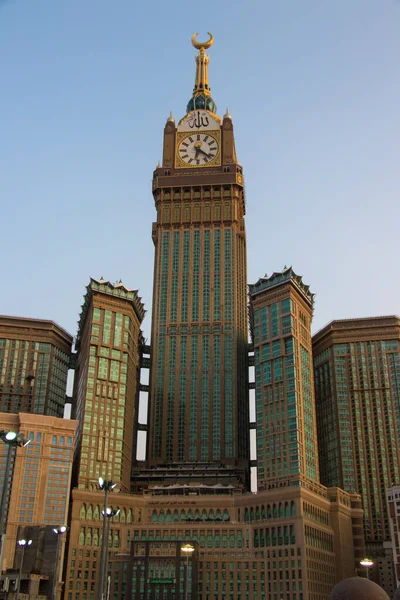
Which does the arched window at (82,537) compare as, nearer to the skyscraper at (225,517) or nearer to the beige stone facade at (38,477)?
the skyscraper at (225,517)

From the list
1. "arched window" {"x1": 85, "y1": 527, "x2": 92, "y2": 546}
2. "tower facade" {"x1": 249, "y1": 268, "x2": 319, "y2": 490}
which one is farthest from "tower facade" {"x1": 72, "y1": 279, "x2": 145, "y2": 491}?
"tower facade" {"x1": 249, "y1": 268, "x2": 319, "y2": 490}

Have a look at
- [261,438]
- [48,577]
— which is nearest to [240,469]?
[261,438]

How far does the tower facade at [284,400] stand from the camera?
180 m

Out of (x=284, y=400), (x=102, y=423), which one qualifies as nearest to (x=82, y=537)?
(x=102, y=423)

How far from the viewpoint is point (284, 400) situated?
A: 18675 centimetres

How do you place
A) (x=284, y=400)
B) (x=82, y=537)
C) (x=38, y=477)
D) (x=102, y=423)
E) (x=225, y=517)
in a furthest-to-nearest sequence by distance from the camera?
(x=102, y=423) < (x=284, y=400) < (x=225, y=517) < (x=82, y=537) < (x=38, y=477)

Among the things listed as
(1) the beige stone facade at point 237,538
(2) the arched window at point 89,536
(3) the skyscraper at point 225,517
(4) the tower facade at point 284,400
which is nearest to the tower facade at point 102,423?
(3) the skyscraper at point 225,517

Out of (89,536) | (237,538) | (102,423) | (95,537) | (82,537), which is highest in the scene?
(102,423)

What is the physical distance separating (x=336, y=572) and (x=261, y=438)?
37.9 metres

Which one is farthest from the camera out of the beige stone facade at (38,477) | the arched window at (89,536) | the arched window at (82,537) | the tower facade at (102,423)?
the tower facade at (102,423)

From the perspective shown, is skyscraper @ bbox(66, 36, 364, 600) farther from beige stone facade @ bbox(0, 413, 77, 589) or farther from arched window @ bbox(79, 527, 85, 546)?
beige stone facade @ bbox(0, 413, 77, 589)

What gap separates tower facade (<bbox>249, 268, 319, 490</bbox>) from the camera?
180 metres

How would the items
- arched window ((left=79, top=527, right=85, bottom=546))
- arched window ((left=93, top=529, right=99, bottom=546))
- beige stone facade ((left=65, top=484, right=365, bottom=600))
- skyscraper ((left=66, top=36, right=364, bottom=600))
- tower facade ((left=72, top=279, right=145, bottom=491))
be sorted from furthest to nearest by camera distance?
1. tower facade ((left=72, top=279, right=145, bottom=491))
2. arched window ((left=93, top=529, right=99, bottom=546))
3. arched window ((left=79, top=527, right=85, bottom=546))
4. skyscraper ((left=66, top=36, right=364, bottom=600))
5. beige stone facade ((left=65, top=484, right=365, bottom=600))

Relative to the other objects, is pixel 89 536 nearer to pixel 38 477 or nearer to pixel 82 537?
pixel 82 537
